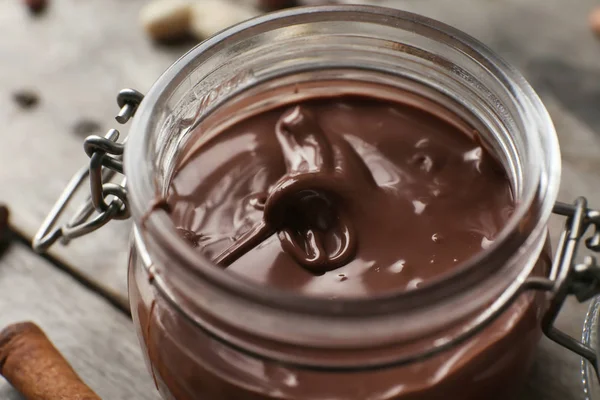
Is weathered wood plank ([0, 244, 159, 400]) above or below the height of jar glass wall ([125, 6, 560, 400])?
below

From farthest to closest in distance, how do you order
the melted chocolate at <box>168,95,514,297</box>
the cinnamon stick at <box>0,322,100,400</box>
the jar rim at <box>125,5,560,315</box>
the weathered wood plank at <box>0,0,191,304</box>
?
the weathered wood plank at <box>0,0,191,304</box>
the cinnamon stick at <box>0,322,100,400</box>
the melted chocolate at <box>168,95,514,297</box>
the jar rim at <box>125,5,560,315</box>

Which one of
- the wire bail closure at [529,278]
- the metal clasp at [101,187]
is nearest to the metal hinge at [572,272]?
the wire bail closure at [529,278]

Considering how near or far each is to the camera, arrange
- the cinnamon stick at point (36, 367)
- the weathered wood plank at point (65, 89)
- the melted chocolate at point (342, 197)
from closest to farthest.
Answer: the melted chocolate at point (342, 197), the cinnamon stick at point (36, 367), the weathered wood plank at point (65, 89)

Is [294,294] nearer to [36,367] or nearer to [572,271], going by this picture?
[572,271]

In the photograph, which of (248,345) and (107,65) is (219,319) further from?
(107,65)

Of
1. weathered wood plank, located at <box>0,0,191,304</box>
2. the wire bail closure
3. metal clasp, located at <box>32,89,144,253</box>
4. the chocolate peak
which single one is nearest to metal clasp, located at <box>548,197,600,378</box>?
the wire bail closure

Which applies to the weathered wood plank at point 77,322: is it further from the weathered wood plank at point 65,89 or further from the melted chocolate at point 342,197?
the melted chocolate at point 342,197

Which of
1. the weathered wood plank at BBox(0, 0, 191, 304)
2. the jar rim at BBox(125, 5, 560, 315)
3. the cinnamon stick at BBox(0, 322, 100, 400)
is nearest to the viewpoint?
the jar rim at BBox(125, 5, 560, 315)

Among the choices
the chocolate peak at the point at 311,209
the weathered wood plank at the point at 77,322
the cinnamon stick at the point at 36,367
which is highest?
the chocolate peak at the point at 311,209

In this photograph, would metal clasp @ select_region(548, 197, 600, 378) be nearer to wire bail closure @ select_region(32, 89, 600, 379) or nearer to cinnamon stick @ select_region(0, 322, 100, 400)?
wire bail closure @ select_region(32, 89, 600, 379)

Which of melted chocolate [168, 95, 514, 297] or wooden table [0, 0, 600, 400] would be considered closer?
melted chocolate [168, 95, 514, 297]
